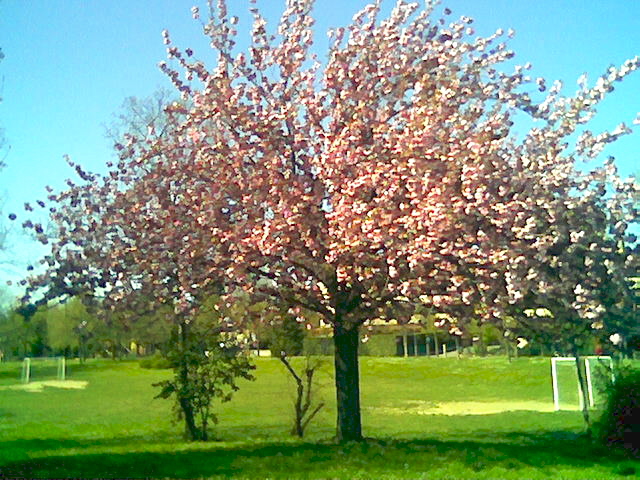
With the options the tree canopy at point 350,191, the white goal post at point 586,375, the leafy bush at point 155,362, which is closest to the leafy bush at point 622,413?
the white goal post at point 586,375

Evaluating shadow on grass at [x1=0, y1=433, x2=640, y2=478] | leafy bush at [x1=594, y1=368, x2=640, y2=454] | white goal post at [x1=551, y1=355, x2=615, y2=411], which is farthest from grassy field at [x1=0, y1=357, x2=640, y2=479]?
leafy bush at [x1=594, y1=368, x2=640, y2=454]

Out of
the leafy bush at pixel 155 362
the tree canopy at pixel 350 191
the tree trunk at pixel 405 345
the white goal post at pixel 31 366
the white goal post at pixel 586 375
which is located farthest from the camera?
the white goal post at pixel 31 366

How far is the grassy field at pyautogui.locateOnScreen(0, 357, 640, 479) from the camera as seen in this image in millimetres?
9906

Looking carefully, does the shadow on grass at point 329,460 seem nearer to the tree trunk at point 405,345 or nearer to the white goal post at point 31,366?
the tree trunk at point 405,345

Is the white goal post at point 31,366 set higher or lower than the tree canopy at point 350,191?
lower

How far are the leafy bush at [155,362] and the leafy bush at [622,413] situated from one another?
743cm

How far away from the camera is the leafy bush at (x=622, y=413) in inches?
423

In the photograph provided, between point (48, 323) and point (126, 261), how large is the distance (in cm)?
247

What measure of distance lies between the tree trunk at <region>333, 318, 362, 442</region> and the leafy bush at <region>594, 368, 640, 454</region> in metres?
3.98

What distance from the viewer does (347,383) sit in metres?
11.9

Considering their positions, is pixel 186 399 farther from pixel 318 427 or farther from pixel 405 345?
pixel 405 345

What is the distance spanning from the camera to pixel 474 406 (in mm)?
13289

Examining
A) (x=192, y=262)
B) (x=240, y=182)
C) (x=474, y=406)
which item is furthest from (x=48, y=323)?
(x=474, y=406)

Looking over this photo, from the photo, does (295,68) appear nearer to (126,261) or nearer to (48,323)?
(126,261)
